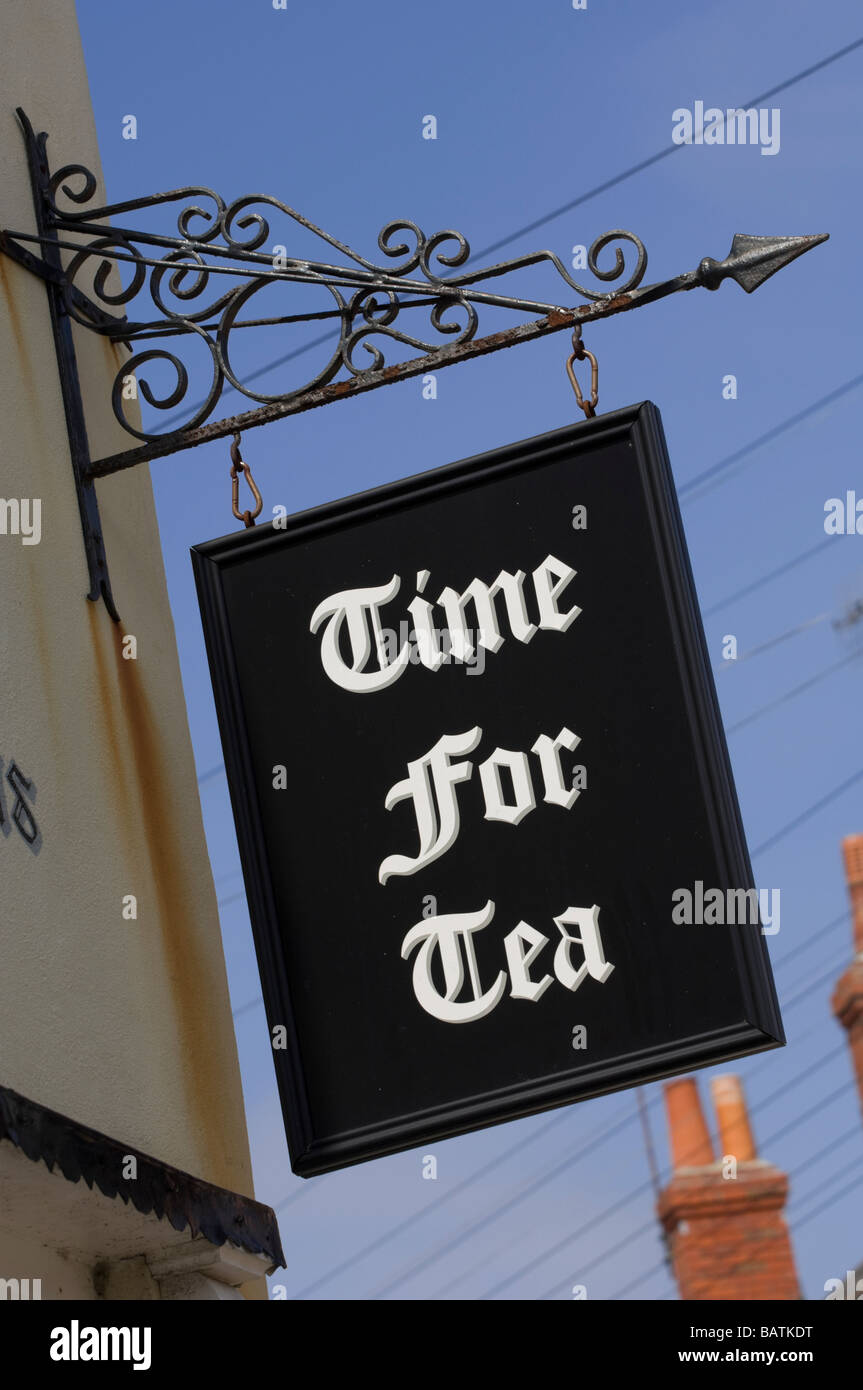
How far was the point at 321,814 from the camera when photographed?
4.50 m

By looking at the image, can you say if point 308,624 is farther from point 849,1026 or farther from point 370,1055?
point 849,1026

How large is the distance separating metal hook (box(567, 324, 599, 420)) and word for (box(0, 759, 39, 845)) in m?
1.73

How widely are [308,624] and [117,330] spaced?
1362mm

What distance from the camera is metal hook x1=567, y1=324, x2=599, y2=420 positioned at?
459 cm

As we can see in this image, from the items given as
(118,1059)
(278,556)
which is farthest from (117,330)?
(118,1059)

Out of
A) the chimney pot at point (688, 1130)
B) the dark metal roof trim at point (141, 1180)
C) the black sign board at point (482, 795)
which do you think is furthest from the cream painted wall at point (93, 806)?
the chimney pot at point (688, 1130)

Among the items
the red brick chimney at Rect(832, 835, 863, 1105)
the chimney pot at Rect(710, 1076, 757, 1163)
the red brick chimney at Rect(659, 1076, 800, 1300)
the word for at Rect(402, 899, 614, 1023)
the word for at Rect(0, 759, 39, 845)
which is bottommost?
the red brick chimney at Rect(659, 1076, 800, 1300)

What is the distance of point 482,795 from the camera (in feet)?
14.2

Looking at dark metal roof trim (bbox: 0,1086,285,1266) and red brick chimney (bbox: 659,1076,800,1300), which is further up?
dark metal roof trim (bbox: 0,1086,285,1266)

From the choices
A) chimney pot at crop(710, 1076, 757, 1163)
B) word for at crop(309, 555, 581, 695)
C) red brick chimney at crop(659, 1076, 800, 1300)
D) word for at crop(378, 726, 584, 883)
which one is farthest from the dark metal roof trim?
chimney pot at crop(710, 1076, 757, 1163)

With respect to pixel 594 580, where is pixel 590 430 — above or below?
above

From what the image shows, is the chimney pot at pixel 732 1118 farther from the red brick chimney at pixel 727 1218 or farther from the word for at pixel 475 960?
the word for at pixel 475 960
